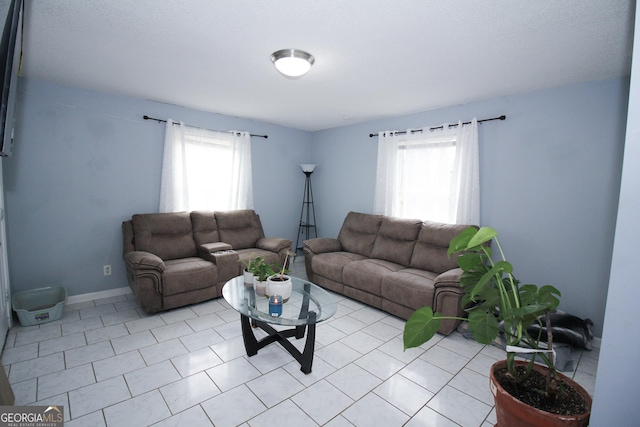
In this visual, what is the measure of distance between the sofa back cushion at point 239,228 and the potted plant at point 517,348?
3075 mm

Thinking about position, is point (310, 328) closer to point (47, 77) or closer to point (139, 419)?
point (139, 419)

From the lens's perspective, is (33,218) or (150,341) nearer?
(150,341)

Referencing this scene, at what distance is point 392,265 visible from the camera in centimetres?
338

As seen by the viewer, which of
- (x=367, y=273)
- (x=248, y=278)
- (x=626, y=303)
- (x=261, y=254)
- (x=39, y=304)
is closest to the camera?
(x=626, y=303)

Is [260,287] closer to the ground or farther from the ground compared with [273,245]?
closer to the ground

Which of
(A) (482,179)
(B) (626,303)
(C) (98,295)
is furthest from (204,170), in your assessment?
(B) (626,303)

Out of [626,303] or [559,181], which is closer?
[626,303]

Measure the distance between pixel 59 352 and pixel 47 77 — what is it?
2.54m

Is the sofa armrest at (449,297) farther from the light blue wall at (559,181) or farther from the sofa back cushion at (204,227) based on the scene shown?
the sofa back cushion at (204,227)

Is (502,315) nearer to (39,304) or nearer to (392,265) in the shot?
(392,265)

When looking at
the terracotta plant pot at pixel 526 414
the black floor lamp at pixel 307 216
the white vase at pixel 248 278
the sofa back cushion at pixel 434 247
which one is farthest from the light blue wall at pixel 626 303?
the black floor lamp at pixel 307 216

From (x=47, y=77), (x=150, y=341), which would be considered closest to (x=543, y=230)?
(x=150, y=341)

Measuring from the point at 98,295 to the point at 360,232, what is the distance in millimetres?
3281

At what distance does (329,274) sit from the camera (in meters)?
3.57
